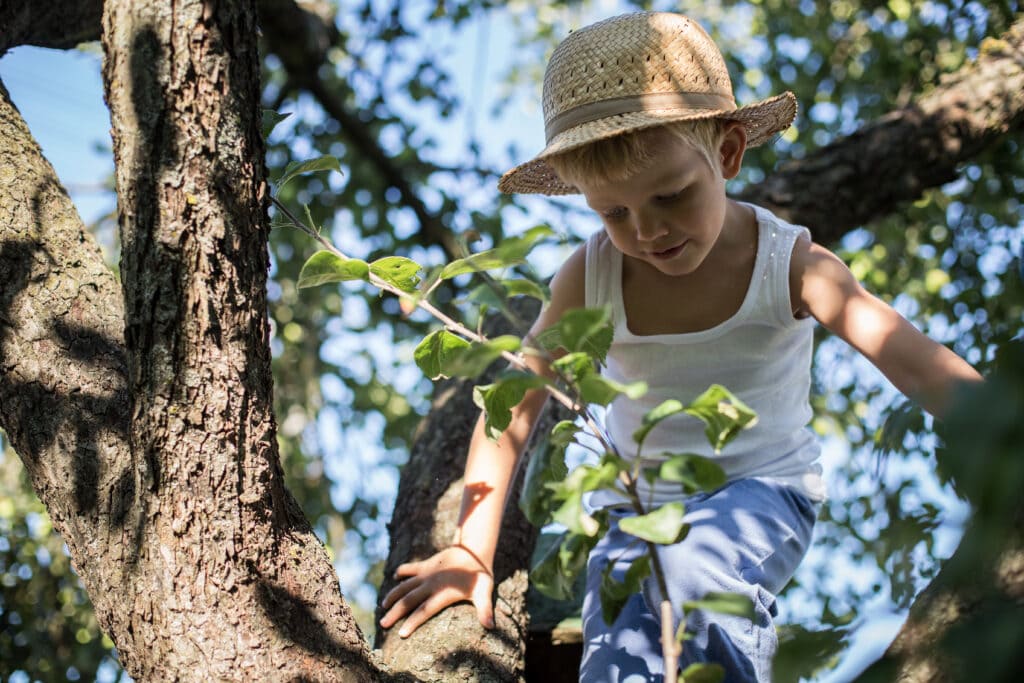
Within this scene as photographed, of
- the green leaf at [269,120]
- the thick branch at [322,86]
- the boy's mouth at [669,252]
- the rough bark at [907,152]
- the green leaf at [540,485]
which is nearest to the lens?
the green leaf at [540,485]

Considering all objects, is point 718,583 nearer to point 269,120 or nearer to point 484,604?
point 484,604

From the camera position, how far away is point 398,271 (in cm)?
123

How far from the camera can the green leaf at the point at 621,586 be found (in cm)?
105

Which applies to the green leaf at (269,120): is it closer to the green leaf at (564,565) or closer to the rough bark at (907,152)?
the green leaf at (564,565)

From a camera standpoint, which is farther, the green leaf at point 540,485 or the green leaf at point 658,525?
the green leaf at point 540,485

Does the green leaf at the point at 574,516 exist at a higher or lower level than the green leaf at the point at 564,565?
higher

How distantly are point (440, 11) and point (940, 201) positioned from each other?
2.42 metres

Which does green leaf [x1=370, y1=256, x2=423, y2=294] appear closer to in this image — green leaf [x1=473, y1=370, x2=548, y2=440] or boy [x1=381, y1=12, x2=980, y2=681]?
green leaf [x1=473, y1=370, x2=548, y2=440]

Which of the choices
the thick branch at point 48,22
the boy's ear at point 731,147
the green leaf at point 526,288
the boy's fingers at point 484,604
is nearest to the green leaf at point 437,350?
the green leaf at point 526,288

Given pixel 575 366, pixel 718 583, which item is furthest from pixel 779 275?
pixel 575 366

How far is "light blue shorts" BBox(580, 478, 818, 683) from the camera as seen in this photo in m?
1.57

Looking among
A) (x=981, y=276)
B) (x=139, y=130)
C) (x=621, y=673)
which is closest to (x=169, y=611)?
(x=139, y=130)

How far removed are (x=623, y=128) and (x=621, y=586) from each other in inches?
28.3

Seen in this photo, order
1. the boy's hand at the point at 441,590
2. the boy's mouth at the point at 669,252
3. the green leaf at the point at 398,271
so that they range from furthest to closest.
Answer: the boy's hand at the point at 441,590 < the boy's mouth at the point at 669,252 < the green leaf at the point at 398,271
